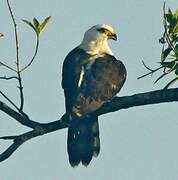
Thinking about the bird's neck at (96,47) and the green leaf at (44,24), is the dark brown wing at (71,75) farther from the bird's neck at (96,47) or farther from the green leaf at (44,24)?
the green leaf at (44,24)

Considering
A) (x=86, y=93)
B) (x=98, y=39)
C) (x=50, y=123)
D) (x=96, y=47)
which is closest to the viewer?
(x=50, y=123)

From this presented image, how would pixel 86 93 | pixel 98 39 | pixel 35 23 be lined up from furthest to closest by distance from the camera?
pixel 98 39 < pixel 86 93 < pixel 35 23

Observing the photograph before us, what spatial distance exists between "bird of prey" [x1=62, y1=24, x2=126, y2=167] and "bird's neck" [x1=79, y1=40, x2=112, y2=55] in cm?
55

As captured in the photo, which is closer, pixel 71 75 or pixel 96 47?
pixel 71 75

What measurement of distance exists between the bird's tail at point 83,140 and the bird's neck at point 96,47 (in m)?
1.57

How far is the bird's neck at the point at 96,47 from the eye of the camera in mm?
9281

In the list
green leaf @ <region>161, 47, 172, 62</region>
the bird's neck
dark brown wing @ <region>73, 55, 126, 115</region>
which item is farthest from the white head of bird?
green leaf @ <region>161, 47, 172, 62</region>

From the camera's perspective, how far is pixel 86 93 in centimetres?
778

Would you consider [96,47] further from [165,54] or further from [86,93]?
[165,54]

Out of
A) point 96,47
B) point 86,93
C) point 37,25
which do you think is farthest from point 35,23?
point 96,47

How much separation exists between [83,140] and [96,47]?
206 cm

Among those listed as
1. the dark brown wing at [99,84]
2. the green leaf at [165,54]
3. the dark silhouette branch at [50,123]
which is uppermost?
the green leaf at [165,54]

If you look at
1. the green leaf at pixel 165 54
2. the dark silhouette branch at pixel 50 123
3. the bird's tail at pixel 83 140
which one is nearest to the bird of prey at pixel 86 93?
the bird's tail at pixel 83 140

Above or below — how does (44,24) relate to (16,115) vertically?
above
